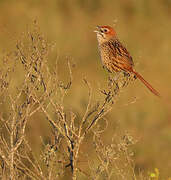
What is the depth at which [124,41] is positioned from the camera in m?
12.2

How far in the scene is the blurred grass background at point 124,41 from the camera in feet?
34.3

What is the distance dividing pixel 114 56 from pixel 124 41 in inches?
205

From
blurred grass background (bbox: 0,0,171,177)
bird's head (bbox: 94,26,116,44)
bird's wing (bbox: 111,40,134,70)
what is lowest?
blurred grass background (bbox: 0,0,171,177)

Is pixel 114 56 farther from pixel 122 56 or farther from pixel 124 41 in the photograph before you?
pixel 124 41

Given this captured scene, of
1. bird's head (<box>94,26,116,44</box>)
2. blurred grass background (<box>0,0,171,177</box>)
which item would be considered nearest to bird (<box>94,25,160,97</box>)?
bird's head (<box>94,26,116,44</box>)

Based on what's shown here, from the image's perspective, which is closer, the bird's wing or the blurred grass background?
the bird's wing

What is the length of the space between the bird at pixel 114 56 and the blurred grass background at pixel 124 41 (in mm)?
2362

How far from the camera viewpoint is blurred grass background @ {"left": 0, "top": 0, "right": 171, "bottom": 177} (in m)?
10.5

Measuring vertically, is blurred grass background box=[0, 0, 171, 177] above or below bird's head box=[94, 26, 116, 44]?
below

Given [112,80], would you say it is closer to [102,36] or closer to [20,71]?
[102,36]

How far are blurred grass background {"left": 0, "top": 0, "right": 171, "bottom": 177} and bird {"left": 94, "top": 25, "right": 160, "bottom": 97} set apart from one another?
2.36 meters

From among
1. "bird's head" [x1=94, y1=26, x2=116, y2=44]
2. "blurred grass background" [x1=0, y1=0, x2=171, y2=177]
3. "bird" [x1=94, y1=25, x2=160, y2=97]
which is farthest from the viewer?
"blurred grass background" [x1=0, y1=0, x2=171, y2=177]

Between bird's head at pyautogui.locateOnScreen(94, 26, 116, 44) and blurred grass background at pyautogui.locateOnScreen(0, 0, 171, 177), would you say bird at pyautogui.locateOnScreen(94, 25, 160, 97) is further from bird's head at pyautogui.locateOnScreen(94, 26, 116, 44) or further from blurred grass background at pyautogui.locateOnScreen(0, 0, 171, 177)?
blurred grass background at pyautogui.locateOnScreen(0, 0, 171, 177)

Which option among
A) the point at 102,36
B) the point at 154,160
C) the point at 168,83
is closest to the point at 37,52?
the point at 102,36
